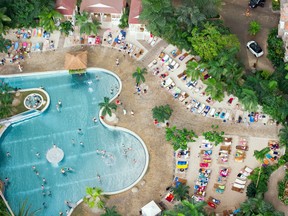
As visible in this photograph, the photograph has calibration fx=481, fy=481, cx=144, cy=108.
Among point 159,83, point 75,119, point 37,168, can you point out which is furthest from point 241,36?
point 37,168

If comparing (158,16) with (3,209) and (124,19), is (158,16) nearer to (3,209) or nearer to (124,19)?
(124,19)

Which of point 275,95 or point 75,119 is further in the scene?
point 75,119

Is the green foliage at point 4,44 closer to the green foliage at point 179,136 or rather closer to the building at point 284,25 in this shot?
the green foliage at point 179,136

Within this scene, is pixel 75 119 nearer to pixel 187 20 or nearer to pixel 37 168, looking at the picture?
pixel 37 168

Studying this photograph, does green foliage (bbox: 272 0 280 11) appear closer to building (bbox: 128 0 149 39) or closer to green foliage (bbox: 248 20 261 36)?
green foliage (bbox: 248 20 261 36)

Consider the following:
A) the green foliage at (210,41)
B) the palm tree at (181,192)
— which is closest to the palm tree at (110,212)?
the palm tree at (181,192)

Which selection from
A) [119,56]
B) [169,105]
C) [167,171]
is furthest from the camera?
[119,56]

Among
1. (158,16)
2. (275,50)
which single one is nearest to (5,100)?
(158,16)
